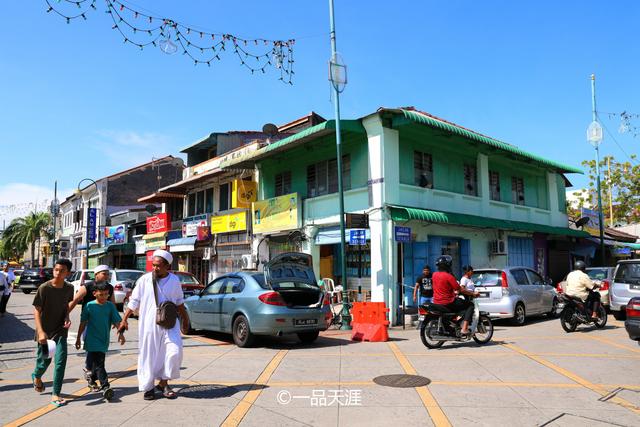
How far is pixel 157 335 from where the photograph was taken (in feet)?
19.2

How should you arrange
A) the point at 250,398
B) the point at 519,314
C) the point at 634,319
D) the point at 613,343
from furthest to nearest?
1. the point at 519,314
2. the point at 613,343
3. the point at 634,319
4. the point at 250,398

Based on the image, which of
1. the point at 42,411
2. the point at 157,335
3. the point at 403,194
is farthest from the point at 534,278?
the point at 42,411

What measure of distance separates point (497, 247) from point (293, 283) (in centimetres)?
1162

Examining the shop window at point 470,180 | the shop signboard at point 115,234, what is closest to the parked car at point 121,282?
the shop window at point 470,180

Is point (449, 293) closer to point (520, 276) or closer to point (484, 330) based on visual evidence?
point (484, 330)

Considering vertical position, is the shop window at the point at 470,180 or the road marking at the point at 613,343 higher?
the shop window at the point at 470,180

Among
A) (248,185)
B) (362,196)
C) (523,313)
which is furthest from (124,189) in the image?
(523,313)

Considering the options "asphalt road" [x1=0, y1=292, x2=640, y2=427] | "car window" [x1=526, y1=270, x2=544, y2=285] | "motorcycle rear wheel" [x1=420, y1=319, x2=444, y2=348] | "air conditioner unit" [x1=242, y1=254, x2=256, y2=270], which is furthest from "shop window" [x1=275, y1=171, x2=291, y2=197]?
"motorcycle rear wheel" [x1=420, y1=319, x2=444, y2=348]

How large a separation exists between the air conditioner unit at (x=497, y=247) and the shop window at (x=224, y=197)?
12116 mm

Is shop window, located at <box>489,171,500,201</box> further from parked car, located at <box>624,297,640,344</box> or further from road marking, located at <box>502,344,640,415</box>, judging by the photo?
parked car, located at <box>624,297,640,344</box>

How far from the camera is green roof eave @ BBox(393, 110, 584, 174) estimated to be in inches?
599

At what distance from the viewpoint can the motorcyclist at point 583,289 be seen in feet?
40.2

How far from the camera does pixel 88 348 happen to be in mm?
6082

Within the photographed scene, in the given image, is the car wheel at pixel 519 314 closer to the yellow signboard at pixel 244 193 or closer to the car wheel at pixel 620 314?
the car wheel at pixel 620 314
